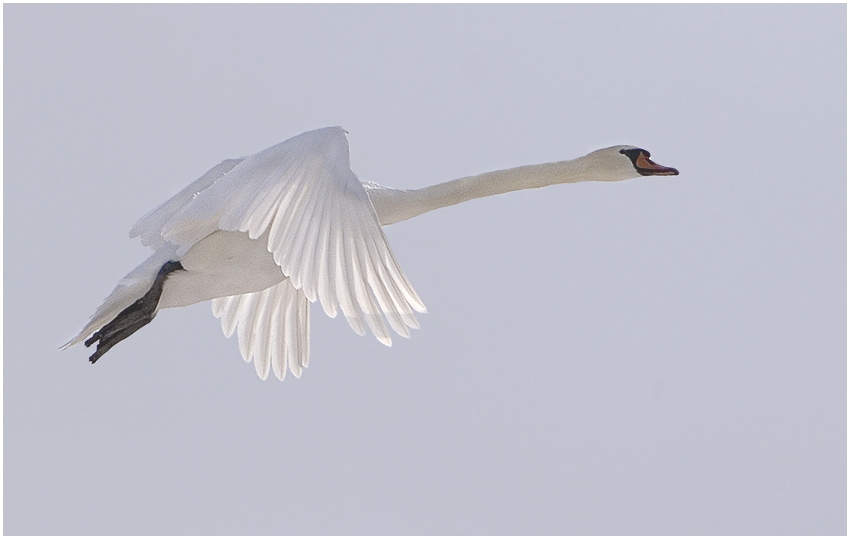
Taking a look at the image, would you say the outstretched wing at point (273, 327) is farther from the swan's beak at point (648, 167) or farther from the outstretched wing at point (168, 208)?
the swan's beak at point (648, 167)

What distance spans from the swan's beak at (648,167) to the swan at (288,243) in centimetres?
1

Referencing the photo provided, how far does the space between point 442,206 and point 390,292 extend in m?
2.25

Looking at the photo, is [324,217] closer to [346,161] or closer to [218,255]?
[346,161]

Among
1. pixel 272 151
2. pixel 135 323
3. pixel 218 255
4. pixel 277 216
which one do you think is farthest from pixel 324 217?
pixel 135 323

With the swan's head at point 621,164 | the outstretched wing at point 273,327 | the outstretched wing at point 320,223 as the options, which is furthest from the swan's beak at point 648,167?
the outstretched wing at point 273,327

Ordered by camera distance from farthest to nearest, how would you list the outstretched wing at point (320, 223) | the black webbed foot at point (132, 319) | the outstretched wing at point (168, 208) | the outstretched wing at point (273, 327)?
1. the outstretched wing at point (273, 327)
2. the black webbed foot at point (132, 319)
3. the outstretched wing at point (168, 208)
4. the outstretched wing at point (320, 223)

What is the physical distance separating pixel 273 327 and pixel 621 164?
3.10 m

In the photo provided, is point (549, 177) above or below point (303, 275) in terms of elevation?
above

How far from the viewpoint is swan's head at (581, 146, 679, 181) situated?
10.9m

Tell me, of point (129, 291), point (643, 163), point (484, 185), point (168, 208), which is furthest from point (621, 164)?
point (129, 291)

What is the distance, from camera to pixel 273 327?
12.0 meters

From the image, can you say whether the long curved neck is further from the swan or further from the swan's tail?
the swan's tail

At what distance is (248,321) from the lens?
1207cm

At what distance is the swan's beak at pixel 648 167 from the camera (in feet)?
35.8
